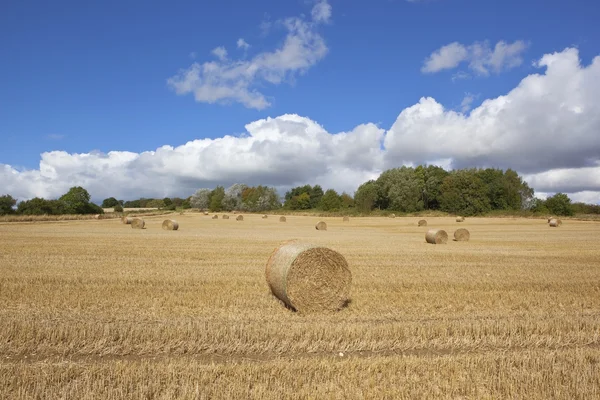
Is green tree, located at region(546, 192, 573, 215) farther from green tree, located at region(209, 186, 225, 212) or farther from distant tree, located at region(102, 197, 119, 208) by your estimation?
→ distant tree, located at region(102, 197, 119, 208)

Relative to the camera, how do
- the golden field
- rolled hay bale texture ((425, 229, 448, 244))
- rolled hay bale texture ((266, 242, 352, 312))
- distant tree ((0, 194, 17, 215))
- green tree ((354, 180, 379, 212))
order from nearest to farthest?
1. the golden field
2. rolled hay bale texture ((266, 242, 352, 312))
3. rolled hay bale texture ((425, 229, 448, 244))
4. distant tree ((0, 194, 17, 215))
5. green tree ((354, 180, 379, 212))

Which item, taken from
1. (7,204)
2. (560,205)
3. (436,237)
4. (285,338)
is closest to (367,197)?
(560,205)

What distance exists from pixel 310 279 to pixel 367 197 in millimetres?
80163

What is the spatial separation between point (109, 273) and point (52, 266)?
7.79 ft

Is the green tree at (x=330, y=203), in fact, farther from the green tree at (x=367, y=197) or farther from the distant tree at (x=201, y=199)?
the distant tree at (x=201, y=199)

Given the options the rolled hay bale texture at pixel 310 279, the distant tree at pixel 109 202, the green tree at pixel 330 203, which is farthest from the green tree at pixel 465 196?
the distant tree at pixel 109 202

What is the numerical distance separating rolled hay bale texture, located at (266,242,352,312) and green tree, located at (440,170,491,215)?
7183 cm

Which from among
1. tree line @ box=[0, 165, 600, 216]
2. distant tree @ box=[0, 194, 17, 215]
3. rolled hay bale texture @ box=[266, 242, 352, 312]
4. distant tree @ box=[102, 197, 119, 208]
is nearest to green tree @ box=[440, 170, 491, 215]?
tree line @ box=[0, 165, 600, 216]

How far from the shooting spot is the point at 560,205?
7594 centimetres

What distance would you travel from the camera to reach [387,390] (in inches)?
190

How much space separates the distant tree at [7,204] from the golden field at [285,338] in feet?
175

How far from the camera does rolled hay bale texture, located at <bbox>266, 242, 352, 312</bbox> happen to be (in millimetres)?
9031

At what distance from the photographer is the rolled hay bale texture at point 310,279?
9031mm

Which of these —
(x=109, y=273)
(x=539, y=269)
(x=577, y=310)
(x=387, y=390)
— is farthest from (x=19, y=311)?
(x=539, y=269)
